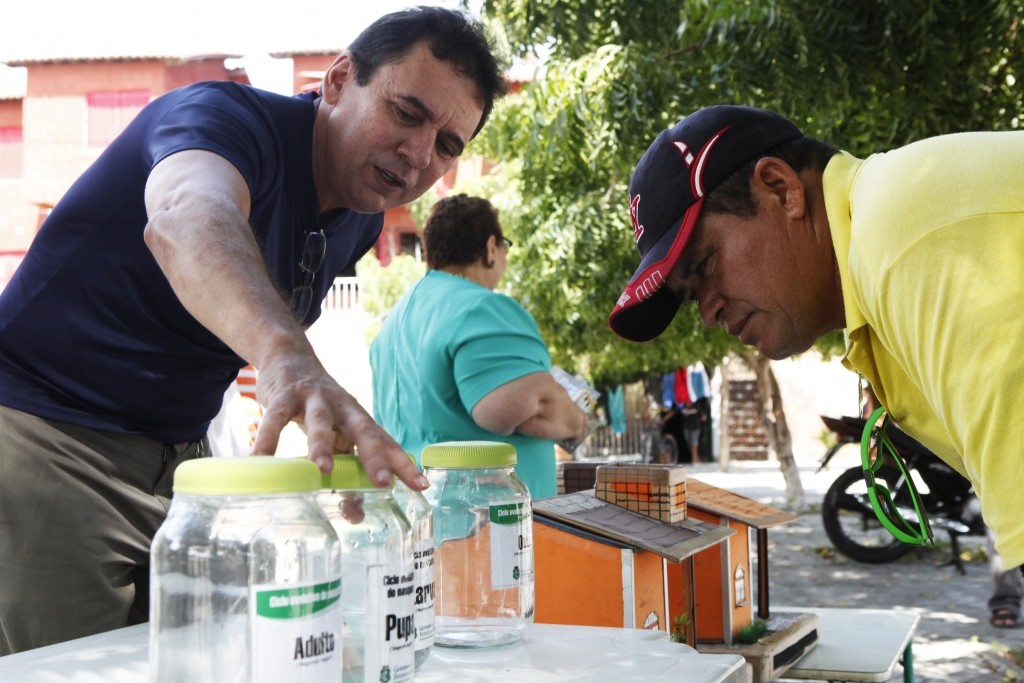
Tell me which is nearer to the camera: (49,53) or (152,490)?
(152,490)

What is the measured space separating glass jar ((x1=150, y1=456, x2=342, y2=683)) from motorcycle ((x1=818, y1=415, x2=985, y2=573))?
6585 millimetres

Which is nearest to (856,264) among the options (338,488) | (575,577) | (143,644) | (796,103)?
(338,488)

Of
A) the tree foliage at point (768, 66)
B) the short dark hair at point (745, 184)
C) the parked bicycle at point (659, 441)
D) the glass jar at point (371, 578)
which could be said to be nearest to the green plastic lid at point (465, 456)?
the glass jar at point (371, 578)

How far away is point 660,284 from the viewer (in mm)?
1855

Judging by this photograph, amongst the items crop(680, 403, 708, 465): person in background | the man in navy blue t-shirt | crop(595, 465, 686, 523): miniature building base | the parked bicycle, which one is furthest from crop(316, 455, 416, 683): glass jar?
crop(680, 403, 708, 465): person in background

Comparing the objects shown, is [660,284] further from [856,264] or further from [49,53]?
[49,53]

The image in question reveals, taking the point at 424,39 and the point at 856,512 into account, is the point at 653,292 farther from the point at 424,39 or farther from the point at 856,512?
the point at 856,512

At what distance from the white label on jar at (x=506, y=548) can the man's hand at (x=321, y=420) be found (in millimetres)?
381

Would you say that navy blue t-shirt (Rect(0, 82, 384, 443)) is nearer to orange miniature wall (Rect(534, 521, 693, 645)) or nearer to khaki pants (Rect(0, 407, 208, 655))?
khaki pants (Rect(0, 407, 208, 655))

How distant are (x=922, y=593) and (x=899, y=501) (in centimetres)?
69

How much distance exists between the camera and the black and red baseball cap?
1.79 meters

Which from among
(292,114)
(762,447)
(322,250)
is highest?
(292,114)

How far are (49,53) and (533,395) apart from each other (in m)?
26.2

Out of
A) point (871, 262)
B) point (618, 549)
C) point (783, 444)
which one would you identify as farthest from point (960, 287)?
point (783, 444)
